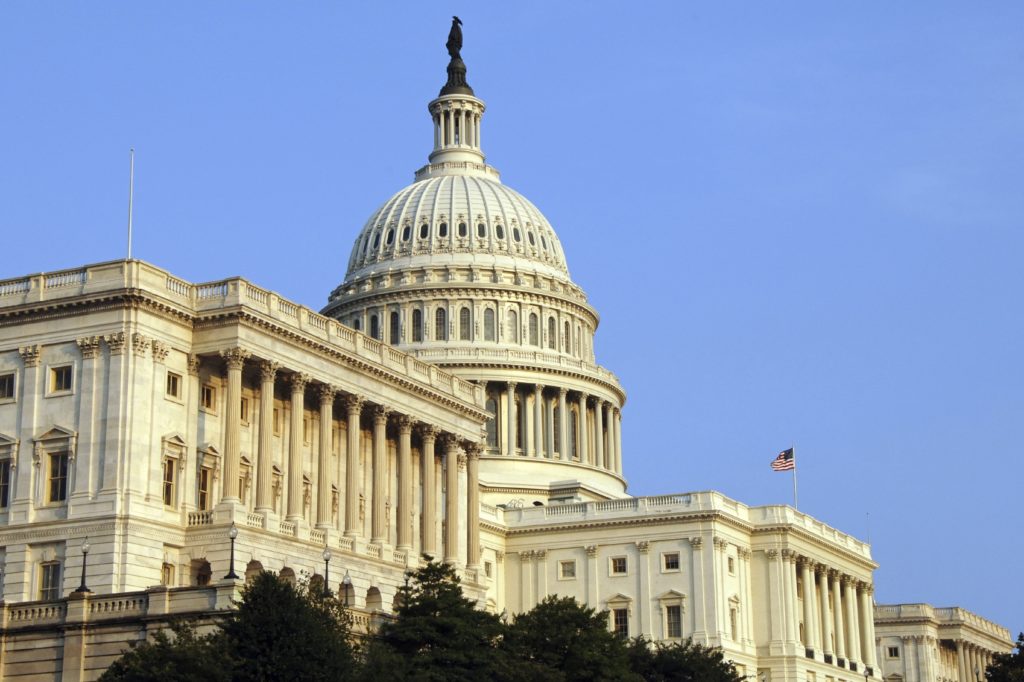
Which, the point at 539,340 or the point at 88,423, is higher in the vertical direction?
the point at 539,340

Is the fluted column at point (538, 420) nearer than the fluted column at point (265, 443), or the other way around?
the fluted column at point (265, 443)

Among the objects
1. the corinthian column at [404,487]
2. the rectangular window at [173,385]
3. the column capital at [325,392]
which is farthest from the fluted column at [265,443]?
the corinthian column at [404,487]

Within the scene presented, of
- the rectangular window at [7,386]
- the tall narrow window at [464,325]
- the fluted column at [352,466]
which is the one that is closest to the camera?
→ the rectangular window at [7,386]

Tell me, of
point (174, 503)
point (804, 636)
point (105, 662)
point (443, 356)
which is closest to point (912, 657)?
point (804, 636)

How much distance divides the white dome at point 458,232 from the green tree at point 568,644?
86.5 metres

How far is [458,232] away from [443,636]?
97891mm

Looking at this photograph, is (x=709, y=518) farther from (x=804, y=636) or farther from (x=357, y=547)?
(x=357, y=547)

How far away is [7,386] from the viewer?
95.6 metres

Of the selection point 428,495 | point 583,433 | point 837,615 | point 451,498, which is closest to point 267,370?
point 428,495

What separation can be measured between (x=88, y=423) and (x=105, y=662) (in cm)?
1813

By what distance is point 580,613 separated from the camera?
294 feet

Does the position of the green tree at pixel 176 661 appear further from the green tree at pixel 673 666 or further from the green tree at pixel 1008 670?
the green tree at pixel 1008 670

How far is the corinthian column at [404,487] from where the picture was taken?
11144 centimetres

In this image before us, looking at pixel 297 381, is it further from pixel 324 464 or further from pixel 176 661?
pixel 176 661
